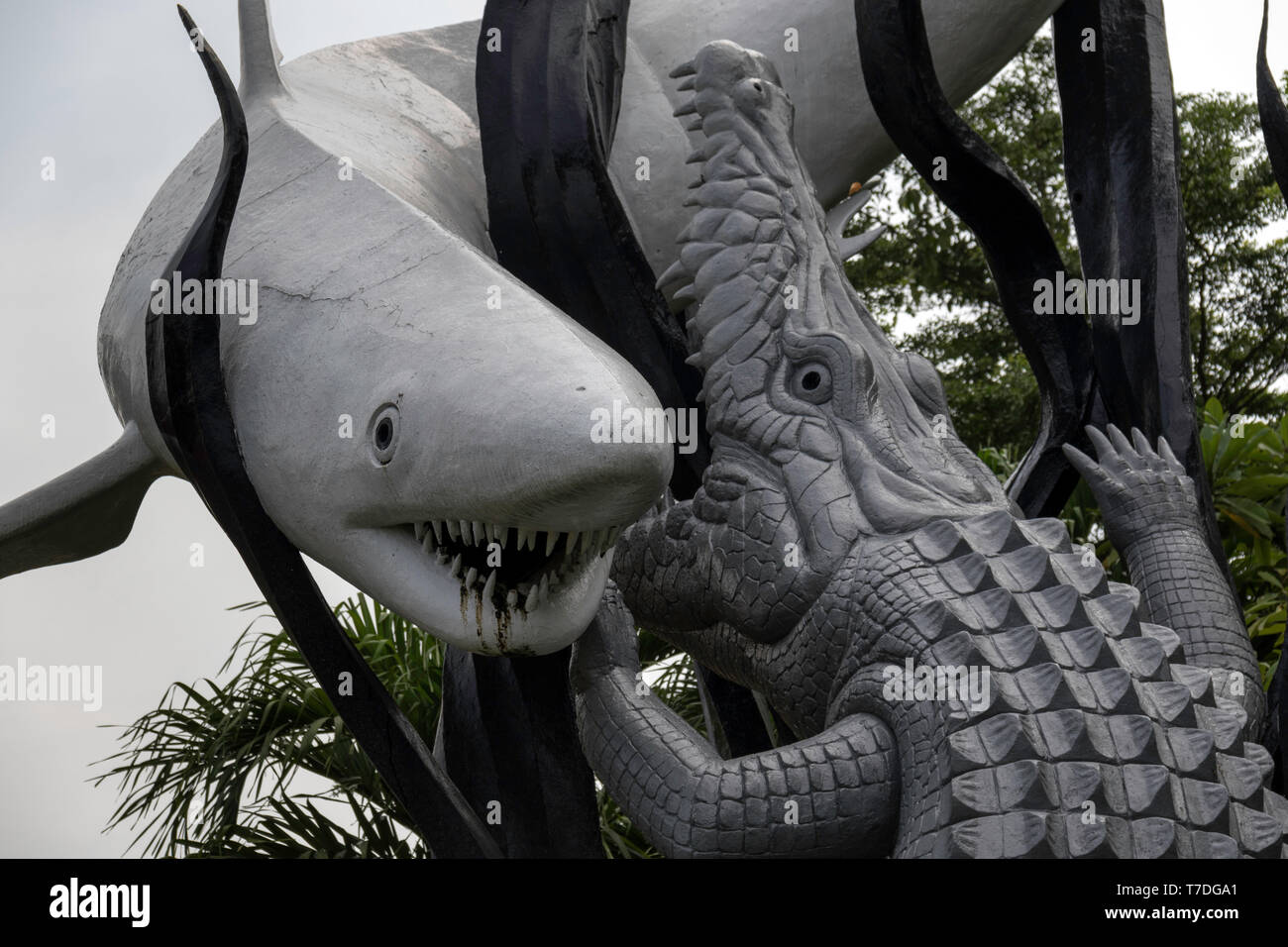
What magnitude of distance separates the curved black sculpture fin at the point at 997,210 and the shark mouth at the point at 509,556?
1.89 m

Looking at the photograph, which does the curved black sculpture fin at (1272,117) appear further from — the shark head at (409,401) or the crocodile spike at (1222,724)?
the shark head at (409,401)

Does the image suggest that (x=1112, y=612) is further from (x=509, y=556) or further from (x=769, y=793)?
(x=509, y=556)

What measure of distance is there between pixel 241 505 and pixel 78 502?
0.68 metres

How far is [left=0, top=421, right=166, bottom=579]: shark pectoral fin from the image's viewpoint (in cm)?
392

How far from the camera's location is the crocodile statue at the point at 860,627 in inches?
124

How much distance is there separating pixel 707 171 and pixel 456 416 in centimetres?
115

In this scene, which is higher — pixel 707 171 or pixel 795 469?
pixel 707 171

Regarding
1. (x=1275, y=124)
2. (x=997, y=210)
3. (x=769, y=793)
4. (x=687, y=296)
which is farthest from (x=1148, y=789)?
(x=1275, y=124)

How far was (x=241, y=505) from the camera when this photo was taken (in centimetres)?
350

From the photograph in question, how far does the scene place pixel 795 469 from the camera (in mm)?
3607

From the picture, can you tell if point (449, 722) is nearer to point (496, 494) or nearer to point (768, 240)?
point (496, 494)
